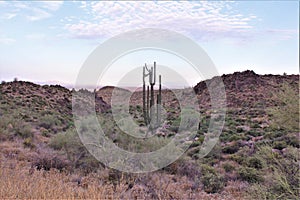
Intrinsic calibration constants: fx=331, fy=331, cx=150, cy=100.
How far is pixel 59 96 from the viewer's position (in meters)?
46.8

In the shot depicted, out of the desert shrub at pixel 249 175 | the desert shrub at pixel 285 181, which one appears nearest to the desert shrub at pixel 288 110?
the desert shrub at pixel 285 181

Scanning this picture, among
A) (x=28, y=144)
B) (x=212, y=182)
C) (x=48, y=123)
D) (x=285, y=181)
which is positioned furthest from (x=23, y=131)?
(x=285, y=181)

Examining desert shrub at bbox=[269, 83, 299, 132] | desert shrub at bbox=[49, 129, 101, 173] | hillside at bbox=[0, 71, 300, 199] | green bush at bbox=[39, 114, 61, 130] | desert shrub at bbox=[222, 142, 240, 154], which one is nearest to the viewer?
hillside at bbox=[0, 71, 300, 199]

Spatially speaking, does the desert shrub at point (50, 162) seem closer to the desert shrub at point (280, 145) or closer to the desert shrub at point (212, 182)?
the desert shrub at point (212, 182)

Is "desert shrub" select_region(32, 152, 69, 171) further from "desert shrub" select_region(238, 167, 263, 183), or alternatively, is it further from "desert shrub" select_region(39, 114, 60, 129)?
"desert shrub" select_region(39, 114, 60, 129)

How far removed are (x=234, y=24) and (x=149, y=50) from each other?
5.86 meters

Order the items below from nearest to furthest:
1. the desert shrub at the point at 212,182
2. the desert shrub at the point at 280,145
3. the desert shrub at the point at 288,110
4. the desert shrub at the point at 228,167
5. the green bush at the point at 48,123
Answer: the desert shrub at the point at 288,110
the desert shrub at the point at 212,182
the desert shrub at the point at 228,167
the desert shrub at the point at 280,145
the green bush at the point at 48,123

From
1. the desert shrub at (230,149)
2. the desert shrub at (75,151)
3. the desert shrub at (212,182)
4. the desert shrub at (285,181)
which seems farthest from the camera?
the desert shrub at (230,149)

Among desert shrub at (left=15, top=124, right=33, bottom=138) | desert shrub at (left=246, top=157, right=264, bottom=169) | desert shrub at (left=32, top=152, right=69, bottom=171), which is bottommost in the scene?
desert shrub at (left=246, top=157, right=264, bottom=169)

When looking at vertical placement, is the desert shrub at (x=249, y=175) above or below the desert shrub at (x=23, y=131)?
below

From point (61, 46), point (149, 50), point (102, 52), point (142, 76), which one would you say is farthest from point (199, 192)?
point (142, 76)

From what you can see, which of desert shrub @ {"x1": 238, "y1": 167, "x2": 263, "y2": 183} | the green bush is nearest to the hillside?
desert shrub @ {"x1": 238, "y1": 167, "x2": 263, "y2": 183}

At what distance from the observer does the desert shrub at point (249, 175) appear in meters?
11.2

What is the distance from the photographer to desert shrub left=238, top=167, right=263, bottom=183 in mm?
11247
